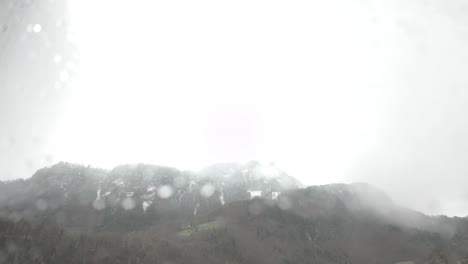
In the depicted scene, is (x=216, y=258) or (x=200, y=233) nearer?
(x=216, y=258)

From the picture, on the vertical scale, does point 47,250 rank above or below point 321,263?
above

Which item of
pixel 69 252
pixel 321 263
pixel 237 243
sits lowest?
pixel 321 263

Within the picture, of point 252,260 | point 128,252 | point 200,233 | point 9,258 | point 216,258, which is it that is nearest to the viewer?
point 9,258

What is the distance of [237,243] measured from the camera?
19675cm

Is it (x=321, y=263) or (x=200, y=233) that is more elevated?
(x=200, y=233)

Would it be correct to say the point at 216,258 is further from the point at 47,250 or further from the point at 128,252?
the point at 47,250

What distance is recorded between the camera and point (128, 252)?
140375mm

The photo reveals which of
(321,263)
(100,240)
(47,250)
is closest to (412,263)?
(321,263)

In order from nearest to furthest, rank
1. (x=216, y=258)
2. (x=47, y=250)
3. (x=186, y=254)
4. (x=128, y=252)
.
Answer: (x=47, y=250) < (x=128, y=252) < (x=186, y=254) < (x=216, y=258)

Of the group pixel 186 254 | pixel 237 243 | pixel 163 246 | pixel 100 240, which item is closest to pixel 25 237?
pixel 100 240

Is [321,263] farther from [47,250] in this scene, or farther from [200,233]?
[47,250]

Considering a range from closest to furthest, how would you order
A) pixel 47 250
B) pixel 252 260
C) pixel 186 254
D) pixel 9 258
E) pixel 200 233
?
pixel 9 258 < pixel 47 250 < pixel 186 254 < pixel 252 260 < pixel 200 233

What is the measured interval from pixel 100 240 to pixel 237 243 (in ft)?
276

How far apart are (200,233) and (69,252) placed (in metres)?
83.4
